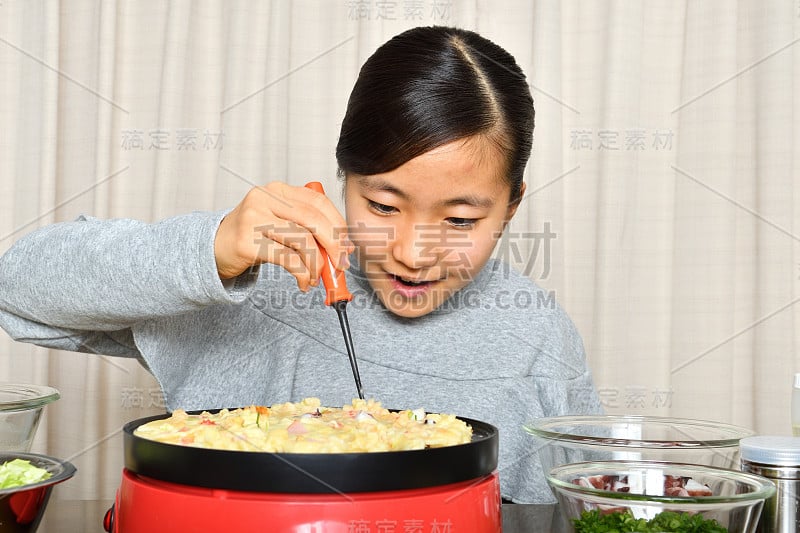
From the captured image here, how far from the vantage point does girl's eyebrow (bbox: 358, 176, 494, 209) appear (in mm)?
1064

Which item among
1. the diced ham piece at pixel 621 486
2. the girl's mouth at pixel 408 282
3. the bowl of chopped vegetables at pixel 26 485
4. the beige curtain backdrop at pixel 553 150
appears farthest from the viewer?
the beige curtain backdrop at pixel 553 150

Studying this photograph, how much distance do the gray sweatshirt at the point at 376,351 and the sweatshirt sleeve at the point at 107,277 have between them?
0.03 ft

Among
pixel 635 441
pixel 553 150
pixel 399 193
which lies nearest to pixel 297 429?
pixel 635 441

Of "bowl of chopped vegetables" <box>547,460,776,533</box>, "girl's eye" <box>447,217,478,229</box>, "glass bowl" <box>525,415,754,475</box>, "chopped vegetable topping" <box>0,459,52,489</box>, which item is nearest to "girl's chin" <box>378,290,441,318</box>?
"girl's eye" <box>447,217,478,229</box>

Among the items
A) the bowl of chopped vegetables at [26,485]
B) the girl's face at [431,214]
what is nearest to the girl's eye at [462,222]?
the girl's face at [431,214]

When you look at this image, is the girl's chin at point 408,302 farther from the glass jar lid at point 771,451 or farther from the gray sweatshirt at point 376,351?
the glass jar lid at point 771,451

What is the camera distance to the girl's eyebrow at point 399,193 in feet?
3.49

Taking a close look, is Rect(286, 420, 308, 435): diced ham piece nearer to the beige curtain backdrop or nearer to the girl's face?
the girl's face

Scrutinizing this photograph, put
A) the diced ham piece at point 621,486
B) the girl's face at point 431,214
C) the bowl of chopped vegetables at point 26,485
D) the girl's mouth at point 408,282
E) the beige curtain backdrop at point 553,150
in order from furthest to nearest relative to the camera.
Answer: the beige curtain backdrop at point 553,150 < the girl's mouth at point 408,282 < the girl's face at point 431,214 < the diced ham piece at point 621,486 < the bowl of chopped vegetables at point 26,485

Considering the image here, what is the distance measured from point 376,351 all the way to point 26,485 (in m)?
0.67

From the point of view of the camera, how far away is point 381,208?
109 centimetres

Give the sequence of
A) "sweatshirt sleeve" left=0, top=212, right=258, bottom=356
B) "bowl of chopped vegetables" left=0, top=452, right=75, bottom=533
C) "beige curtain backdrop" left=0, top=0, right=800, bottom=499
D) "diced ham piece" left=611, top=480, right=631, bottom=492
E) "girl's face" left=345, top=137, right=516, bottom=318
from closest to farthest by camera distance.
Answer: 1. "bowl of chopped vegetables" left=0, top=452, right=75, bottom=533
2. "diced ham piece" left=611, top=480, right=631, bottom=492
3. "sweatshirt sleeve" left=0, top=212, right=258, bottom=356
4. "girl's face" left=345, top=137, right=516, bottom=318
5. "beige curtain backdrop" left=0, top=0, right=800, bottom=499

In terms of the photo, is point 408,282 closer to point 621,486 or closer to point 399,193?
point 399,193

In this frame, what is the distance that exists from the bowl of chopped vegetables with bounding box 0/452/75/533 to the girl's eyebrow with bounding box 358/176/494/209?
0.52 meters
